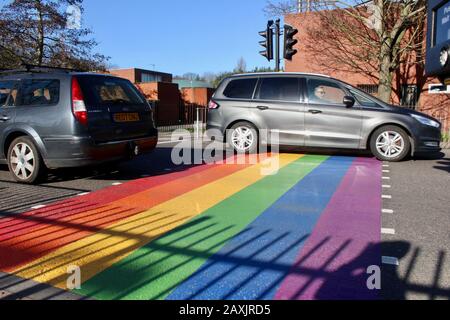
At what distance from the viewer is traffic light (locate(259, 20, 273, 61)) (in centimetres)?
1283

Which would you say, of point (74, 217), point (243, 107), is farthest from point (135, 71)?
point (74, 217)

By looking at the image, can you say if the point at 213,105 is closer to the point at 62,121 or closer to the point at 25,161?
the point at 62,121

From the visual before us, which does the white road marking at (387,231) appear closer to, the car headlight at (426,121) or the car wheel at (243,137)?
the car headlight at (426,121)

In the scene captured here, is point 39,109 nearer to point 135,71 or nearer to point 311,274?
point 311,274

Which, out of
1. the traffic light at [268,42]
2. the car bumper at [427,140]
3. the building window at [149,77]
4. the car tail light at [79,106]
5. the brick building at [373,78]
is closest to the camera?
the car tail light at [79,106]

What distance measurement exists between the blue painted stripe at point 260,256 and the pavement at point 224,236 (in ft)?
0.04

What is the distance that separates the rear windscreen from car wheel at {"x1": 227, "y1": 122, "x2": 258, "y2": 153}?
281cm

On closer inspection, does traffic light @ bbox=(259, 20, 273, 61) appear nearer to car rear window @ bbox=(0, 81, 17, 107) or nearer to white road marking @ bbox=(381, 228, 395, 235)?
car rear window @ bbox=(0, 81, 17, 107)

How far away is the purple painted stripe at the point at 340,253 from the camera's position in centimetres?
291

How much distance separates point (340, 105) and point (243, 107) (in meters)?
2.15

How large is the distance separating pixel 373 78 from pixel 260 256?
16.2m

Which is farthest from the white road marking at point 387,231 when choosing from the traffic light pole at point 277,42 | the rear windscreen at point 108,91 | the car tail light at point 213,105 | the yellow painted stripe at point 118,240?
the traffic light pole at point 277,42
